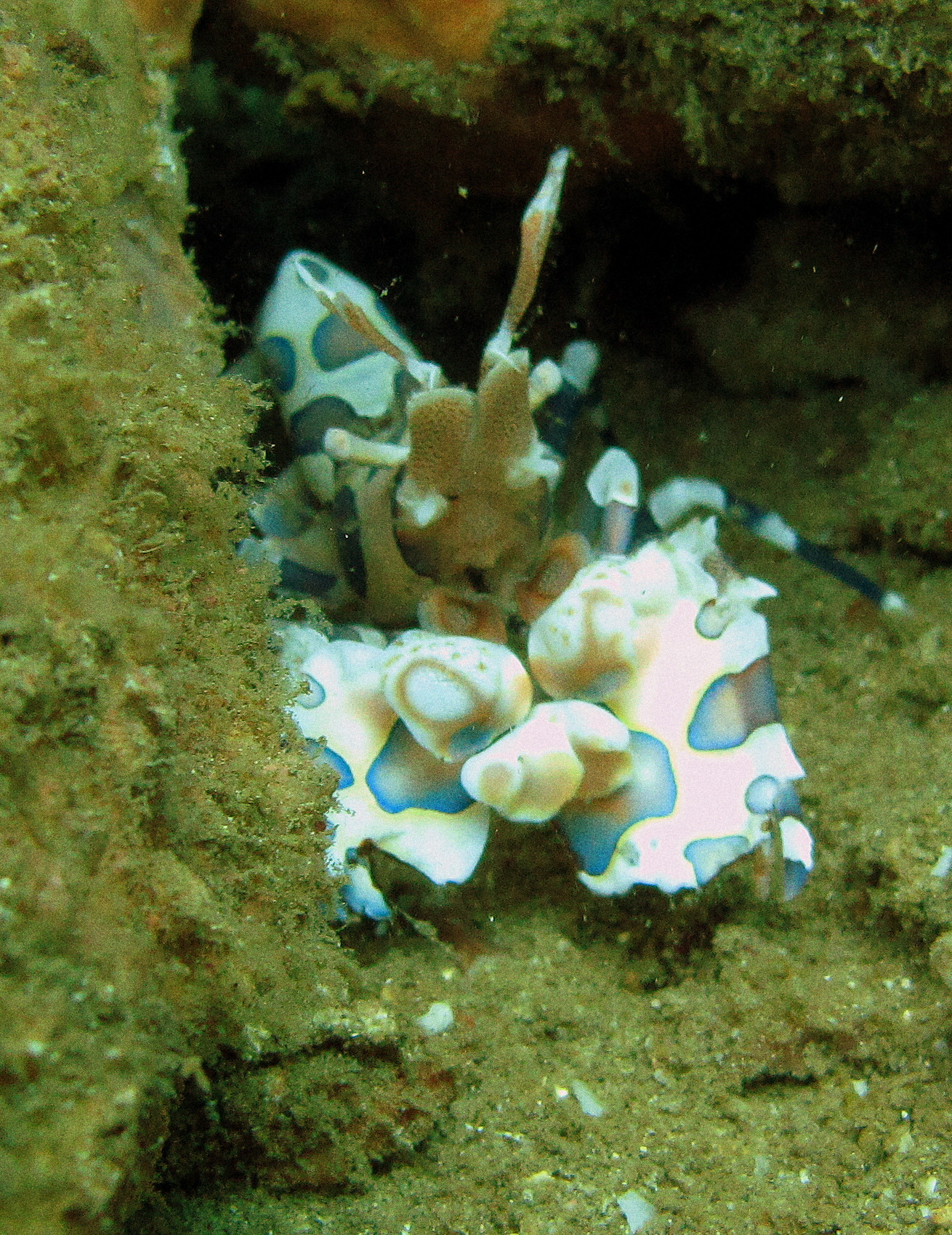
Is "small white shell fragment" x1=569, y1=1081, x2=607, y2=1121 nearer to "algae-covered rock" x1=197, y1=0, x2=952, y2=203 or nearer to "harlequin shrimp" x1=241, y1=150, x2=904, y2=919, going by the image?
"harlequin shrimp" x1=241, y1=150, x2=904, y2=919

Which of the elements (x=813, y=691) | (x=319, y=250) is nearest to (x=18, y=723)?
(x=813, y=691)

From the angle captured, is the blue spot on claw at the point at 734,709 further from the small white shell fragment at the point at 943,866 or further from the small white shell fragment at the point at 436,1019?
the small white shell fragment at the point at 436,1019

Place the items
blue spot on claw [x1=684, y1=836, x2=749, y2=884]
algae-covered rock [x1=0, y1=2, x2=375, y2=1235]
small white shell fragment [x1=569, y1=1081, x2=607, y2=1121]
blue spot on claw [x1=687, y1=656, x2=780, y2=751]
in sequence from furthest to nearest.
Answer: blue spot on claw [x1=687, y1=656, x2=780, y2=751]
blue spot on claw [x1=684, y1=836, x2=749, y2=884]
small white shell fragment [x1=569, y1=1081, x2=607, y2=1121]
algae-covered rock [x1=0, y1=2, x2=375, y2=1235]

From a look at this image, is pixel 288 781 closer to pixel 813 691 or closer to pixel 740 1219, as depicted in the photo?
pixel 740 1219

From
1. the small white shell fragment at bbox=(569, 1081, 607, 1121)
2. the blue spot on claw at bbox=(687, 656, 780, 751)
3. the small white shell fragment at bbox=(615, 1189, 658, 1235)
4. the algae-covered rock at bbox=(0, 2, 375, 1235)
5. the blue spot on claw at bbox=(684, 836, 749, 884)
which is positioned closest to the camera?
the algae-covered rock at bbox=(0, 2, 375, 1235)

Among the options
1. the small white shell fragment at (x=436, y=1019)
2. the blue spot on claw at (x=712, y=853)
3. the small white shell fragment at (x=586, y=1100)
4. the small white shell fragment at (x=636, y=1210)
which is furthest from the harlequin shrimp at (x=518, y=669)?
the small white shell fragment at (x=636, y=1210)

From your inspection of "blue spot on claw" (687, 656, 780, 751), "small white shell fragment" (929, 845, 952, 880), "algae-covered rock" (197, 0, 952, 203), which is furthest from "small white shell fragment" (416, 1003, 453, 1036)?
"algae-covered rock" (197, 0, 952, 203)

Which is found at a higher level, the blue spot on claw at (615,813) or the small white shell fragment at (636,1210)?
the blue spot on claw at (615,813)

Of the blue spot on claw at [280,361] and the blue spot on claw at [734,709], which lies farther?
the blue spot on claw at [280,361]

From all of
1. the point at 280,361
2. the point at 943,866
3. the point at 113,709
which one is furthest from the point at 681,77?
the point at 113,709
